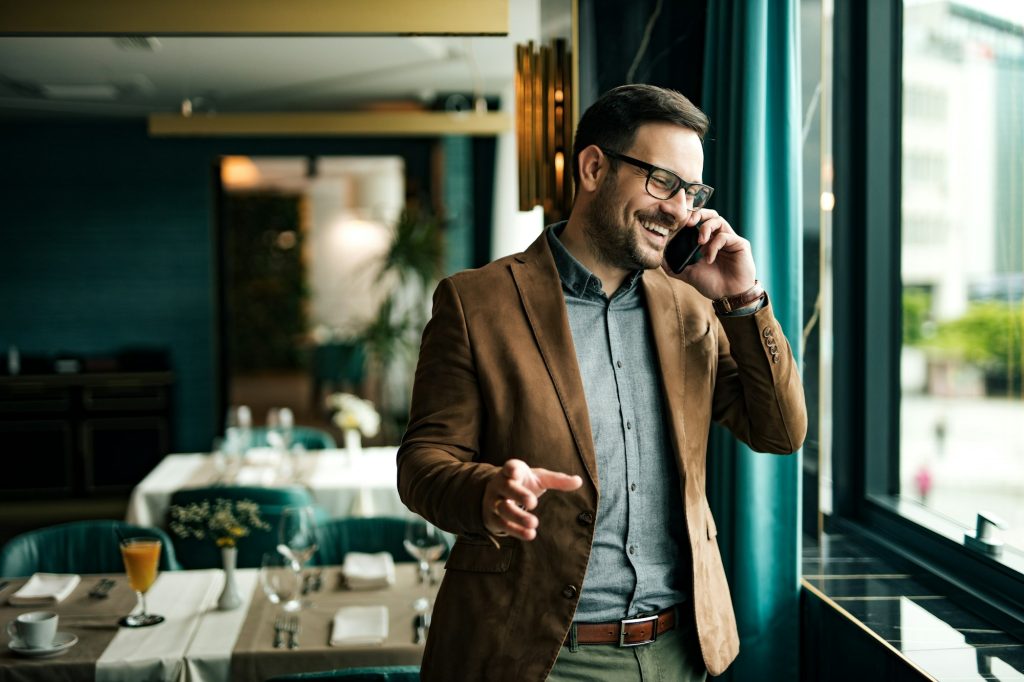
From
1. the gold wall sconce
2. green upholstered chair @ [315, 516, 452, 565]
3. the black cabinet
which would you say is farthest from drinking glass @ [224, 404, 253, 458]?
the black cabinet

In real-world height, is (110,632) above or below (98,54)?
below

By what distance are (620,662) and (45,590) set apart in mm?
1851

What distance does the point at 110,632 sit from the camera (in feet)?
7.75

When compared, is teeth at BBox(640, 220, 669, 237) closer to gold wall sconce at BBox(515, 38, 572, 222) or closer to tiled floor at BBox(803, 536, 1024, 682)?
tiled floor at BBox(803, 536, 1024, 682)

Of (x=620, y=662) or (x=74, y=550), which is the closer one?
(x=620, y=662)

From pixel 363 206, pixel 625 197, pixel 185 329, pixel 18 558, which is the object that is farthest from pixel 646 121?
pixel 363 206

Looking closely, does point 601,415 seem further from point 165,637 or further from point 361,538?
point 361,538

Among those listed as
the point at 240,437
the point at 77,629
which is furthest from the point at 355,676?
the point at 240,437

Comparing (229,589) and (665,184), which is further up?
(665,184)

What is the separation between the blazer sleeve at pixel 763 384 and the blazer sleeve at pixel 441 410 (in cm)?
45

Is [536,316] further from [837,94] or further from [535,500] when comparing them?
[837,94]

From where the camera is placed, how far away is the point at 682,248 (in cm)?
158

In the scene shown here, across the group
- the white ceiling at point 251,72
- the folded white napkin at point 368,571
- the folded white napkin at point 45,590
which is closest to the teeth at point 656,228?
the folded white napkin at point 368,571

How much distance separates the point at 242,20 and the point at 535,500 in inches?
89.3
